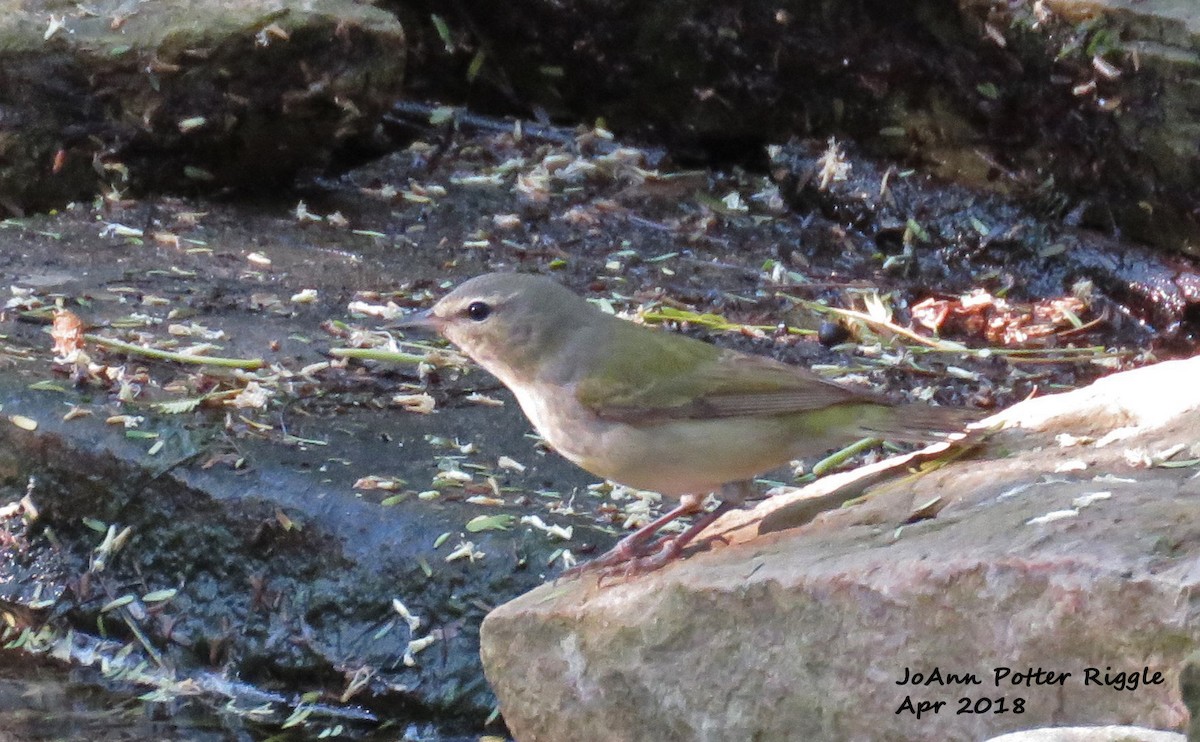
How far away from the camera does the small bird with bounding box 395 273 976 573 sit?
4.24 meters

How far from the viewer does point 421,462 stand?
5.61 meters

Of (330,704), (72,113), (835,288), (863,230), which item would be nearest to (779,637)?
(330,704)

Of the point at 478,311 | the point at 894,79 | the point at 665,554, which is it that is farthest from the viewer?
the point at 894,79

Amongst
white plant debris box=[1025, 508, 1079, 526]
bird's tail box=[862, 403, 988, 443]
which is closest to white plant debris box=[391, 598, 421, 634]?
bird's tail box=[862, 403, 988, 443]

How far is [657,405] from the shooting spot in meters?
4.36

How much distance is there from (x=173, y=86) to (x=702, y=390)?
15.3ft

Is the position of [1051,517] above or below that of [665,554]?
above

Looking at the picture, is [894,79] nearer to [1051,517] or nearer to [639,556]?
[639,556]

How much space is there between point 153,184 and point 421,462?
11.5ft

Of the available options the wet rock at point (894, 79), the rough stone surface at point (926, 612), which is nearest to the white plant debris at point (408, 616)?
the rough stone surface at point (926, 612)

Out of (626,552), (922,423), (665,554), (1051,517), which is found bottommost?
(626,552)

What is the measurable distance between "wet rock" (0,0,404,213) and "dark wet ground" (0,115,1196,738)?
297 mm

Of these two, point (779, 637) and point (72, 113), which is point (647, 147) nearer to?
point (72, 113)

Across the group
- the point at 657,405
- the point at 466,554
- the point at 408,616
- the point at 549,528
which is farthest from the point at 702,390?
the point at 408,616
